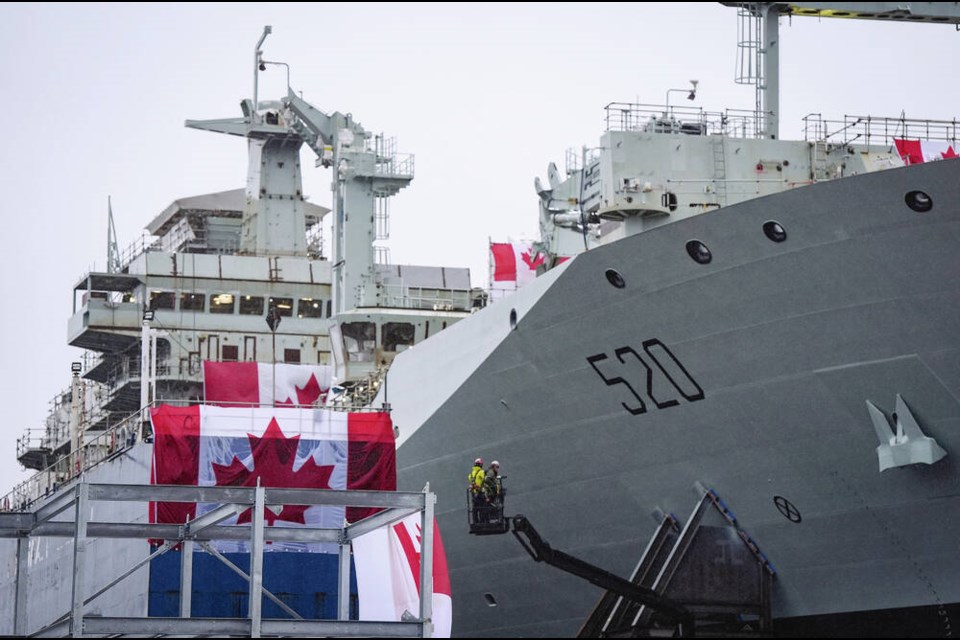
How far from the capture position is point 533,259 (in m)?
30.3

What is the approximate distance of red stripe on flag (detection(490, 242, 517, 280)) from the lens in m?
33.0

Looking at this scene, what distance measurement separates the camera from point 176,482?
1099 inches

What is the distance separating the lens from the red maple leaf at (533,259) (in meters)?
29.9

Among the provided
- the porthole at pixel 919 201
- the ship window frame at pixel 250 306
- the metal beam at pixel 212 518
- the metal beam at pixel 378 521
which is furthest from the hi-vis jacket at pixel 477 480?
the ship window frame at pixel 250 306

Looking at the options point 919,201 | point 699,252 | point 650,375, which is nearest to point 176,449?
point 650,375

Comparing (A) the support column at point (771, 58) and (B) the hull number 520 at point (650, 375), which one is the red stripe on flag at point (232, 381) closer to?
(B) the hull number 520 at point (650, 375)

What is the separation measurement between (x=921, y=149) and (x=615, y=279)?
6.80m

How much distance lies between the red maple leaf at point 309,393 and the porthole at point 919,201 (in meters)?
18.0

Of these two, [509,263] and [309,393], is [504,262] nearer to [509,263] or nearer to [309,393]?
[509,263]

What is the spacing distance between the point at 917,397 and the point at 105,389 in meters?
32.8

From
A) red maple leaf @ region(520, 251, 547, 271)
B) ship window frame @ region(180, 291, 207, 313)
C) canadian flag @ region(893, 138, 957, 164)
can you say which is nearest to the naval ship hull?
red maple leaf @ region(520, 251, 547, 271)

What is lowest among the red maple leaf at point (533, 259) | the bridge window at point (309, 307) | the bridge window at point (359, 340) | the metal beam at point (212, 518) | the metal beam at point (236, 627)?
the metal beam at point (236, 627)

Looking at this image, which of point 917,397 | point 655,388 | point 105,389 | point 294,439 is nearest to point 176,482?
point 294,439

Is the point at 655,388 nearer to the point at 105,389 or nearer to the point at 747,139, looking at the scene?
the point at 747,139
